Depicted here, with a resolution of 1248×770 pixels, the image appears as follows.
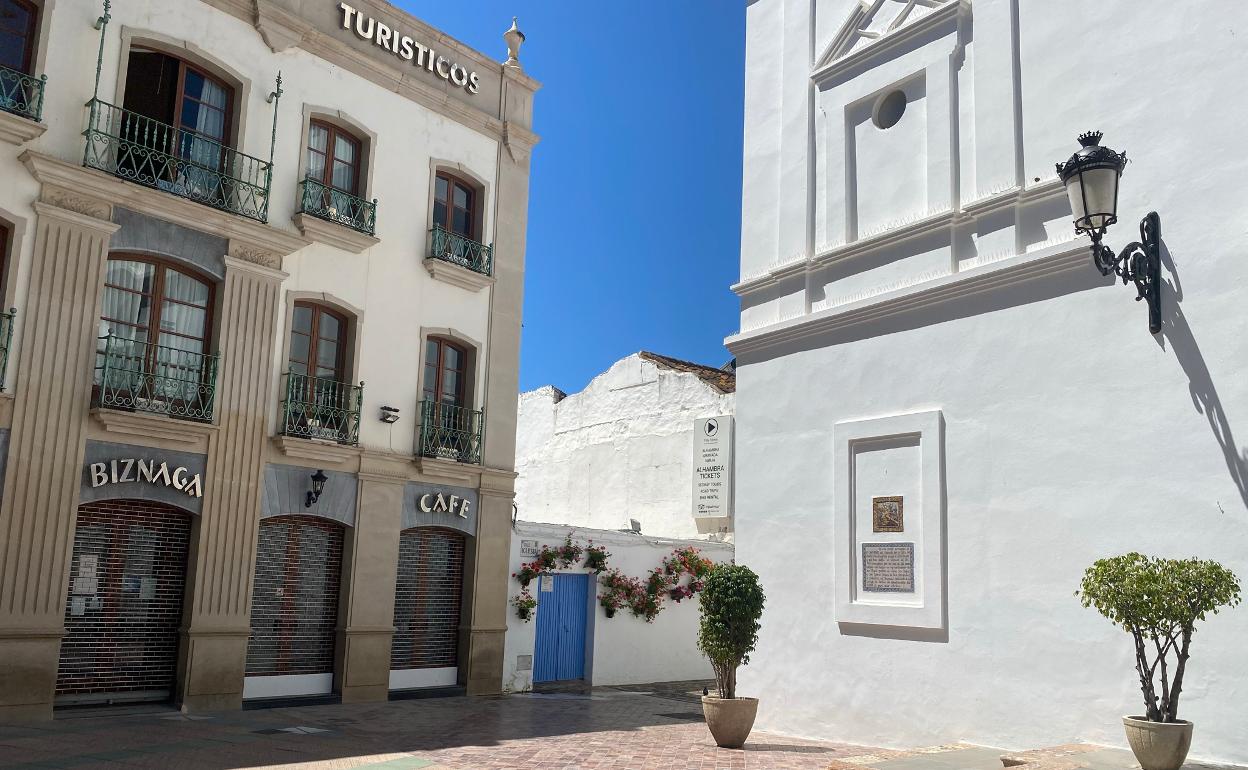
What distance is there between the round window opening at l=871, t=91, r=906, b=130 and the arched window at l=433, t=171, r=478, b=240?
8.97 metres

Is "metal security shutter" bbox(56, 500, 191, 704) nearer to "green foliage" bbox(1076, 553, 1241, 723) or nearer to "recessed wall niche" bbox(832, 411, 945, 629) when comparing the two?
"recessed wall niche" bbox(832, 411, 945, 629)

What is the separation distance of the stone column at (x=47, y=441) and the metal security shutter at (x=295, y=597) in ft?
9.80

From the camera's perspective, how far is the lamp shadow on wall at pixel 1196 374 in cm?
822

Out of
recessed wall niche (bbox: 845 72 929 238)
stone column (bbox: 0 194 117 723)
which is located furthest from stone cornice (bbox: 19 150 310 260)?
recessed wall niche (bbox: 845 72 929 238)

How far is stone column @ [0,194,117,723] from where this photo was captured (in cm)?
1263

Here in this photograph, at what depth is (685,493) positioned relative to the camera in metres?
24.3

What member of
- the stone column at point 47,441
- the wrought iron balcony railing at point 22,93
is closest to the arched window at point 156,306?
the stone column at point 47,441

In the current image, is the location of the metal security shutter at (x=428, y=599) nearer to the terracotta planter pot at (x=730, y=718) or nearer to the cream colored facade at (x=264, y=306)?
the cream colored facade at (x=264, y=306)

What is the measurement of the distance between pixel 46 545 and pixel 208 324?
3821mm

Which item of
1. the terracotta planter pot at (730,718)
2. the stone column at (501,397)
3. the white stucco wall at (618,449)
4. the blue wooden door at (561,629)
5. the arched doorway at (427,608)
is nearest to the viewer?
the terracotta planter pot at (730,718)

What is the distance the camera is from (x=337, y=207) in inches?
663

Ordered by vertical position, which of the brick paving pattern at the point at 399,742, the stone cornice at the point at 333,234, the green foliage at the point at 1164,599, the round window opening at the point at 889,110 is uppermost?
the round window opening at the point at 889,110

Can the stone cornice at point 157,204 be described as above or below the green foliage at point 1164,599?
above

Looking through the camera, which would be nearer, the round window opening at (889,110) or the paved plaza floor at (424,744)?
A: the paved plaza floor at (424,744)
